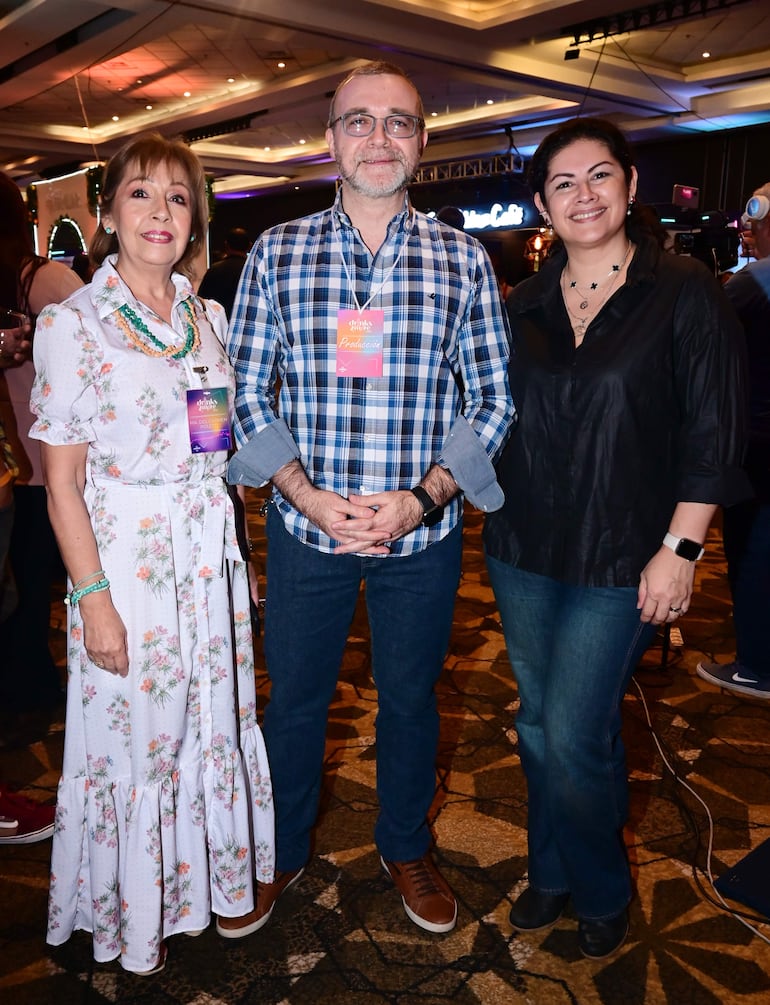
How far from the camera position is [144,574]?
67.2 inches

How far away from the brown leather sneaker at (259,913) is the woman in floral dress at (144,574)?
0.21ft

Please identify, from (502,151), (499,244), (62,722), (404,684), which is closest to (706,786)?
(404,684)

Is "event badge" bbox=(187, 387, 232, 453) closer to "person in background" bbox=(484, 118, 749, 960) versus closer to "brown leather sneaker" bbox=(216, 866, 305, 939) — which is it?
"person in background" bbox=(484, 118, 749, 960)

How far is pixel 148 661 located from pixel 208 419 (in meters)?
0.50

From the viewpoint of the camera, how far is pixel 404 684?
190cm

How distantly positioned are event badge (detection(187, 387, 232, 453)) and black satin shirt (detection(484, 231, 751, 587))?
0.61 meters

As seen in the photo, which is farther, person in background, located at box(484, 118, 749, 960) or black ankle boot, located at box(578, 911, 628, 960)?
black ankle boot, located at box(578, 911, 628, 960)

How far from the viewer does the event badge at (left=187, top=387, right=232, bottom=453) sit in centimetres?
171

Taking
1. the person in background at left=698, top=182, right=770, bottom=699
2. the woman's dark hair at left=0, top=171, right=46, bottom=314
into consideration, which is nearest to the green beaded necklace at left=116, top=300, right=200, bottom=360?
the woman's dark hair at left=0, top=171, right=46, bottom=314

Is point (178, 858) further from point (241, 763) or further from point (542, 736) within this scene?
point (542, 736)

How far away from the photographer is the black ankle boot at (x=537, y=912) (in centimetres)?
196

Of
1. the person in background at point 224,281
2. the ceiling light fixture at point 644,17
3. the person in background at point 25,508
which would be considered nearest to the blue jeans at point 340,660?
the person in background at point 25,508

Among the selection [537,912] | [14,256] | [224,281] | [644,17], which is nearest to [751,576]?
[537,912]

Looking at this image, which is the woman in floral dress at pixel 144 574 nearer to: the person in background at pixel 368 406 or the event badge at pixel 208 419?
the event badge at pixel 208 419
